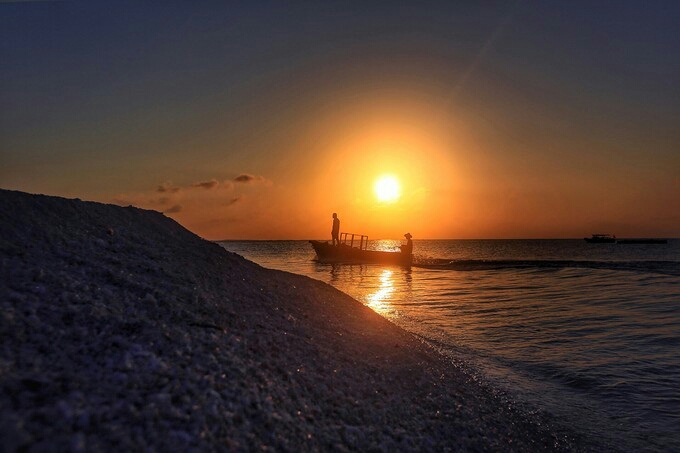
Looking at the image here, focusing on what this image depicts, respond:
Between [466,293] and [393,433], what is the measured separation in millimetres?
20621

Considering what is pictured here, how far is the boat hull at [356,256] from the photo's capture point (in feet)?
170

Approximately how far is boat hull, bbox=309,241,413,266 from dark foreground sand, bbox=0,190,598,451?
44.0m

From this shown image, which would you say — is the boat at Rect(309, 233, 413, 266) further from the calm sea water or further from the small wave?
the calm sea water

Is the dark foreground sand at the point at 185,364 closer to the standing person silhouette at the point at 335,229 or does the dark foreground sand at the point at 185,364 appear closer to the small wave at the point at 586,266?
the standing person silhouette at the point at 335,229

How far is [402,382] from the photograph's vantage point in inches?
231

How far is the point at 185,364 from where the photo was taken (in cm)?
390

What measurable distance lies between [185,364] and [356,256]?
50.2 m

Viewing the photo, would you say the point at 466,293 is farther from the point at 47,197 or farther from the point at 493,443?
the point at 47,197

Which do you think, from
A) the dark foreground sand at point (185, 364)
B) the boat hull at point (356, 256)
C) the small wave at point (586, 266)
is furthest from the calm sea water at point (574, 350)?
the boat hull at point (356, 256)

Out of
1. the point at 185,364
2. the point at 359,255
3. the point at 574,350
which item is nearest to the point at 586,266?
the point at 359,255

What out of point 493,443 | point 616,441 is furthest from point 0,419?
point 616,441

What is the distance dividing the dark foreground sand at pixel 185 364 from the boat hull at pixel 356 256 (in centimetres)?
4396

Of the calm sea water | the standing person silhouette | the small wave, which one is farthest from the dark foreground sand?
the small wave

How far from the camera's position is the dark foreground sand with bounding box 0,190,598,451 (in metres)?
3.00
